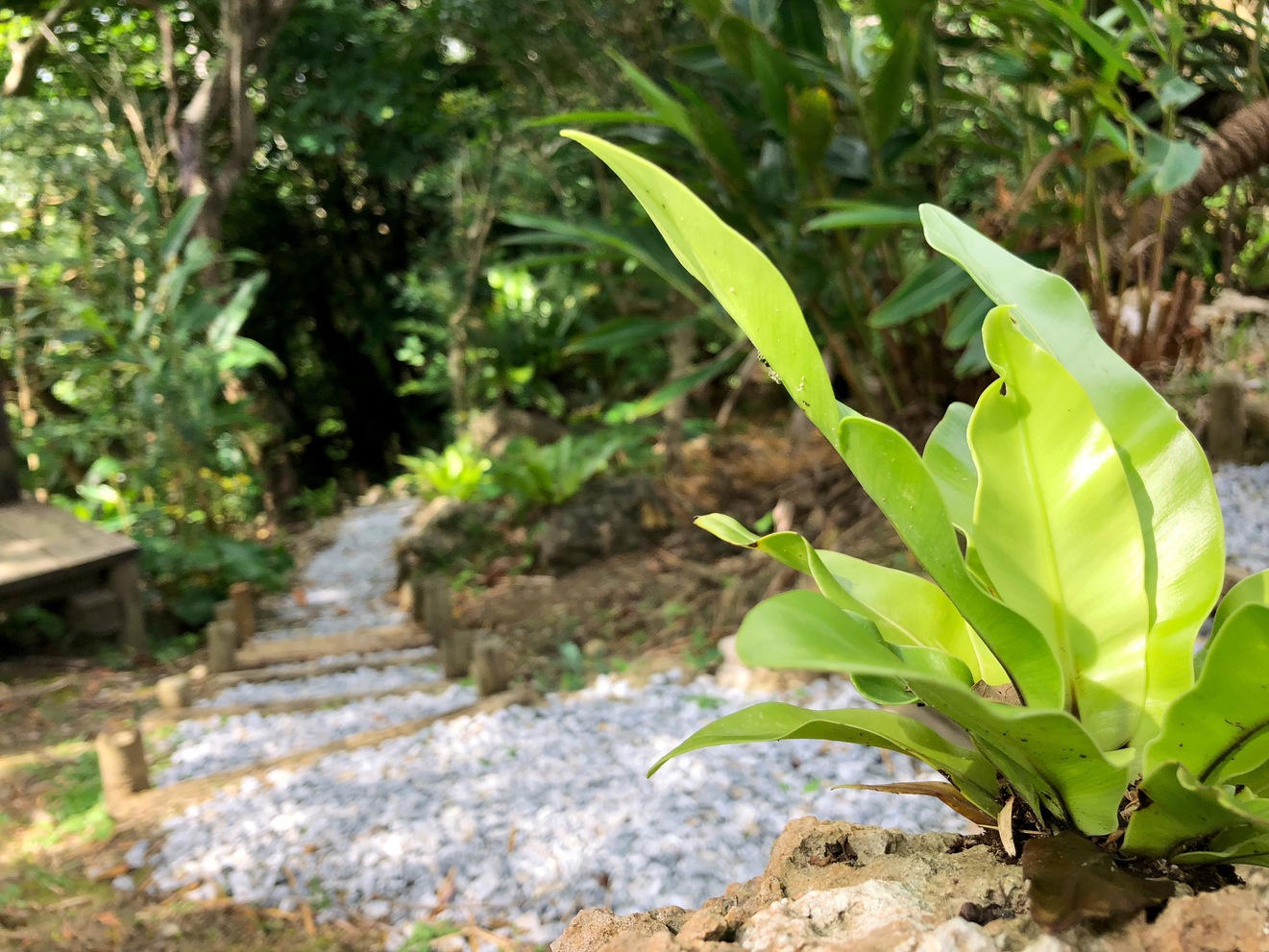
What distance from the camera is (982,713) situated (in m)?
0.49

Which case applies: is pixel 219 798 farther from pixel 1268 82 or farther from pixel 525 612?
pixel 1268 82

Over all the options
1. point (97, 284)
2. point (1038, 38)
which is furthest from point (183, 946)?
point (97, 284)

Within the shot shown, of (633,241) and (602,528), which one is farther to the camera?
(602,528)

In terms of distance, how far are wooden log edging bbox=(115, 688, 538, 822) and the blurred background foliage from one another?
38.9 inches

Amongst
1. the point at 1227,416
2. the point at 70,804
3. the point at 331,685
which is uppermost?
the point at 1227,416

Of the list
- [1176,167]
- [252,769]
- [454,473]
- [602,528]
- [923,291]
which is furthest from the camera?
[454,473]

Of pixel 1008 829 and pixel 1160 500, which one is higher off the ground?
pixel 1160 500

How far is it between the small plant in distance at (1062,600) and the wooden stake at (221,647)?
2883mm

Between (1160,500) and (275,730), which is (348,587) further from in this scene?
(1160,500)

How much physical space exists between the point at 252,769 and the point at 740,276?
1904 mm

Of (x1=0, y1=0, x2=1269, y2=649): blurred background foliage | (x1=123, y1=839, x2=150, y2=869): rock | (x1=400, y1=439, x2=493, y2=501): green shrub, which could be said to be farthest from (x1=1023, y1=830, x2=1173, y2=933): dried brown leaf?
(x1=400, y1=439, x2=493, y2=501): green shrub

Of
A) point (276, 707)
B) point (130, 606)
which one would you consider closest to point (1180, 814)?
point (276, 707)

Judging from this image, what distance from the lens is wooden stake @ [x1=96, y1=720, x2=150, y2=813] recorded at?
1835 mm

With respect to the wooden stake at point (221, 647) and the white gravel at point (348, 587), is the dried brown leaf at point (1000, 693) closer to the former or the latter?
the wooden stake at point (221, 647)
